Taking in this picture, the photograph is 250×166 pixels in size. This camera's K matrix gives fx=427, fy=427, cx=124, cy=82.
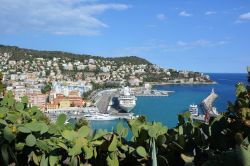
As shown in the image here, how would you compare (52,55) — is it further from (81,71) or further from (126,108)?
(126,108)

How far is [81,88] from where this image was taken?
205 ft

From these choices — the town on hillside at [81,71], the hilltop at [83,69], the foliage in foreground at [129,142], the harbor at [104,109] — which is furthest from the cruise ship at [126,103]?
the foliage in foreground at [129,142]

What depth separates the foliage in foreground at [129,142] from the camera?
5.98 ft

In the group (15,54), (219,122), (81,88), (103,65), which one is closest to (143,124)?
(219,122)

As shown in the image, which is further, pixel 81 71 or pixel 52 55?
pixel 52 55

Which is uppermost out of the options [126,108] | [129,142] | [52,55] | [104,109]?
[52,55]

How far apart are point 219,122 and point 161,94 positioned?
7001cm

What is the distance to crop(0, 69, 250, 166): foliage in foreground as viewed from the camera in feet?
5.98

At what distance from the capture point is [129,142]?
6.59ft

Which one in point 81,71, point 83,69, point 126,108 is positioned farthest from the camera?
point 83,69

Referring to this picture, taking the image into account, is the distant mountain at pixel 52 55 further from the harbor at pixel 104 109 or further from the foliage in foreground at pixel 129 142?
the foliage in foreground at pixel 129 142

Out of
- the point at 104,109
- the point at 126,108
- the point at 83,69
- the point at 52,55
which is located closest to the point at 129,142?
the point at 104,109

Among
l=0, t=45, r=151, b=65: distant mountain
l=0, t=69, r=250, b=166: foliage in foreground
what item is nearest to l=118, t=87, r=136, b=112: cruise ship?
l=0, t=45, r=151, b=65: distant mountain

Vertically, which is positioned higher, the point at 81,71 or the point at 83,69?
the point at 83,69
